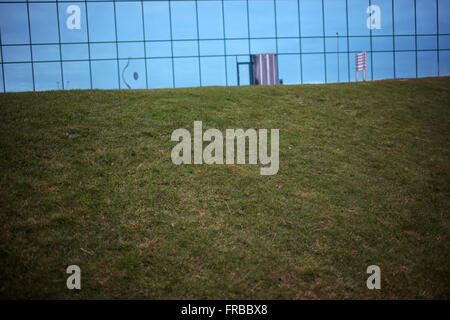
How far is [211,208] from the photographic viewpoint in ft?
20.7

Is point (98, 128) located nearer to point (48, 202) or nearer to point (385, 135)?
point (48, 202)

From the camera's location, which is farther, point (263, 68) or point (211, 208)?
point (263, 68)

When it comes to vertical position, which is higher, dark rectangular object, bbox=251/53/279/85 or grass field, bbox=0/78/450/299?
dark rectangular object, bbox=251/53/279/85

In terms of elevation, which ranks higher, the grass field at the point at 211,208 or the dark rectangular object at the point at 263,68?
the dark rectangular object at the point at 263,68

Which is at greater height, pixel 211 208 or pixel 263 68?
pixel 263 68

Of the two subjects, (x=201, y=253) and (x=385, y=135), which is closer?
(x=201, y=253)

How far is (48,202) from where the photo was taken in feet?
19.5

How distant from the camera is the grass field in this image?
4656 millimetres

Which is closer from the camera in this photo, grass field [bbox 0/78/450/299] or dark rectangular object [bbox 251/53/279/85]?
grass field [bbox 0/78/450/299]

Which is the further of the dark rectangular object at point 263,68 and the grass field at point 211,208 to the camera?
the dark rectangular object at point 263,68

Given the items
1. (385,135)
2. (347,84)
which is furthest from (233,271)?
(347,84)

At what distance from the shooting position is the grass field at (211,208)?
15.3ft

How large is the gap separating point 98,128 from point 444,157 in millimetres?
11608
